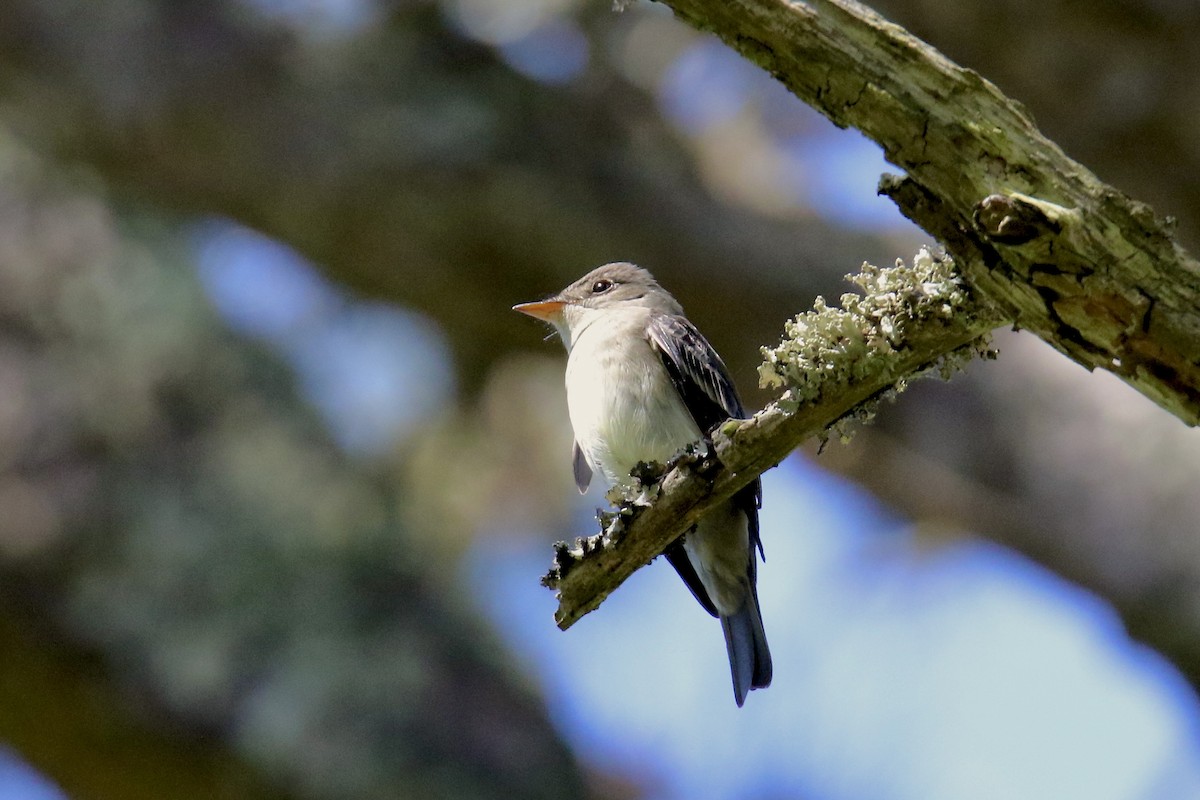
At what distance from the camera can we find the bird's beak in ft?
15.9

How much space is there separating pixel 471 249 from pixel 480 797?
8.33 ft

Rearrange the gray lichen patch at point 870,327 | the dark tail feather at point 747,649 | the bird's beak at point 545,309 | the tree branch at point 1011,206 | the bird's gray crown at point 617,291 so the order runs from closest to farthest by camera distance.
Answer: the tree branch at point 1011,206 → the gray lichen patch at point 870,327 → the dark tail feather at point 747,649 → the bird's beak at point 545,309 → the bird's gray crown at point 617,291

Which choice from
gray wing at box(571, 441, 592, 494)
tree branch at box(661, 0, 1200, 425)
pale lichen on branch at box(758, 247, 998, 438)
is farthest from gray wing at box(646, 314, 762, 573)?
tree branch at box(661, 0, 1200, 425)

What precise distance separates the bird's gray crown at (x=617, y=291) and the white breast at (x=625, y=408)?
582 millimetres

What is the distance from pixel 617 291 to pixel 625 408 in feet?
3.17

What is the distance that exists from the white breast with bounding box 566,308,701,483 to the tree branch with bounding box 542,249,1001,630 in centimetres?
140

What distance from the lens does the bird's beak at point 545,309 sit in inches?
191

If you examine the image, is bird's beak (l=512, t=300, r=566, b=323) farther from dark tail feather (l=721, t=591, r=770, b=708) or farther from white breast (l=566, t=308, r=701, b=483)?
dark tail feather (l=721, t=591, r=770, b=708)

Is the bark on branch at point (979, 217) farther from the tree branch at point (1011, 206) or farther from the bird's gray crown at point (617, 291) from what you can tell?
the bird's gray crown at point (617, 291)

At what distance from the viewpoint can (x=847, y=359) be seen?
252cm

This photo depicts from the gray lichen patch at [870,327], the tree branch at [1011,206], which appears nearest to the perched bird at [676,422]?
the gray lichen patch at [870,327]

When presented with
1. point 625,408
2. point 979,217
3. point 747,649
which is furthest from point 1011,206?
point 747,649

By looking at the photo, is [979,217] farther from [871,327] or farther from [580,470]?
[580,470]

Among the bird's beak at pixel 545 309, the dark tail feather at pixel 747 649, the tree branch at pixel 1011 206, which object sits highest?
the bird's beak at pixel 545 309
